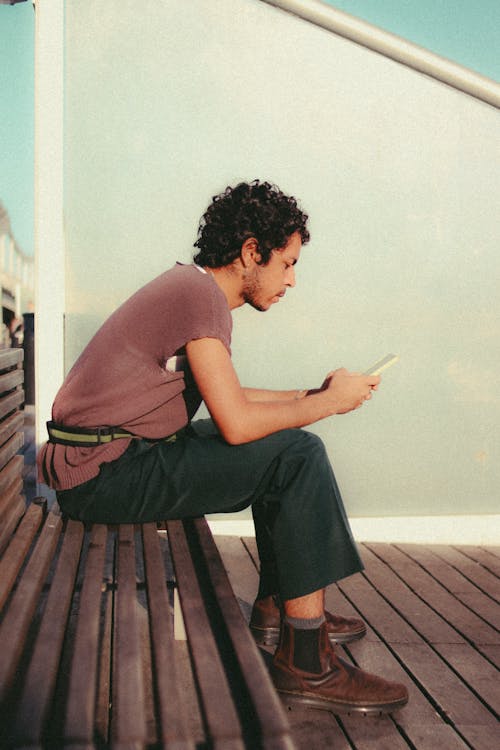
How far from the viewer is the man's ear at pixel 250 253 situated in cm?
220

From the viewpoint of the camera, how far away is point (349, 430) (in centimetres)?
356

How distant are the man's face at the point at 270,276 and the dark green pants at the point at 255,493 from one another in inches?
18.1

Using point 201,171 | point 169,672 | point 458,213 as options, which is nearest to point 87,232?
point 201,171

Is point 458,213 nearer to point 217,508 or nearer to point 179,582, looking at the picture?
point 217,508

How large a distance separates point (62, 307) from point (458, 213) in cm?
175

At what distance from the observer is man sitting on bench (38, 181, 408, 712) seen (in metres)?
1.88

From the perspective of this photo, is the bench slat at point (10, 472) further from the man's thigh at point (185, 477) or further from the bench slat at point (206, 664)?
the bench slat at point (206, 664)

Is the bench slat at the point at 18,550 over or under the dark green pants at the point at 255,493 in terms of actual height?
under

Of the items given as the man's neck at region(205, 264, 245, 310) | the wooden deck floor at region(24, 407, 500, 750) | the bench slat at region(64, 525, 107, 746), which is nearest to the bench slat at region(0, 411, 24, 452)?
the bench slat at region(64, 525, 107, 746)

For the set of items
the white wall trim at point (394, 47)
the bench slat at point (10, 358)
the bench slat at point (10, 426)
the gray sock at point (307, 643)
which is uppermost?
the white wall trim at point (394, 47)

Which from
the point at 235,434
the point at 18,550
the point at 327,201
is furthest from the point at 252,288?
the point at 327,201

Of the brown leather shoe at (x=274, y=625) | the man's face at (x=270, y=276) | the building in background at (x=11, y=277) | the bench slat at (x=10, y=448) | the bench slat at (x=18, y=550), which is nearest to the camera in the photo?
the bench slat at (x=18, y=550)

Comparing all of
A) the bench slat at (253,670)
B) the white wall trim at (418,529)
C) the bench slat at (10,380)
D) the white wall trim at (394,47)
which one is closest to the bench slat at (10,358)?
the bench slat at (10,380)

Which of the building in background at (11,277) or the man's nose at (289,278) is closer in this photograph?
the man's nose at (289,278)
